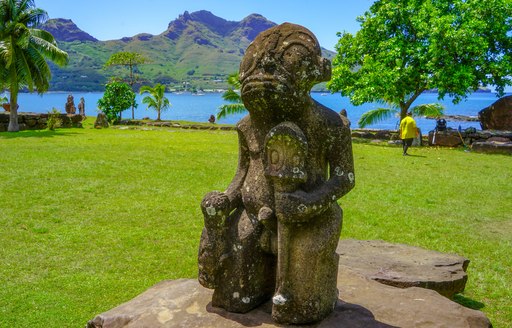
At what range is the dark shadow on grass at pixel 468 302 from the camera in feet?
19.5

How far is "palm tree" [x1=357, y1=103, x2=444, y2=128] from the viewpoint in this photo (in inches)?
985

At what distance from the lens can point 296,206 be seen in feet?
11.2

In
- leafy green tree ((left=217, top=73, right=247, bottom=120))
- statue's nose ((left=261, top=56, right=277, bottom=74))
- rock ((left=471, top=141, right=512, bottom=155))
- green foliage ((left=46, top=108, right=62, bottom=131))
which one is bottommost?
rock ((left=471, top=141, right=512, bottom=155))

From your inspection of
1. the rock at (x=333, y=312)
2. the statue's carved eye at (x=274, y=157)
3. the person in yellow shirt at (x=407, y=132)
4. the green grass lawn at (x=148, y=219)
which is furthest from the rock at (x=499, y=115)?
the statue's carved eye at (x=274, y=157)

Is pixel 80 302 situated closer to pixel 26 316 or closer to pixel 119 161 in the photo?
pixel 26 316

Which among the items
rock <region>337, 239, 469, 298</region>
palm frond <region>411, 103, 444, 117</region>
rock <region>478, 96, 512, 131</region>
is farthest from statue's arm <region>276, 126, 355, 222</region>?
palm frond <region>411, 103, 444, 117</region>

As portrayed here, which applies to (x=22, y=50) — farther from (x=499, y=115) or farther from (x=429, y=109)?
(x=499, y=115)

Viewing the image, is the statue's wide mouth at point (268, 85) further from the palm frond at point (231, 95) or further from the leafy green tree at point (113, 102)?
the leafy green tree at point (113, 102)

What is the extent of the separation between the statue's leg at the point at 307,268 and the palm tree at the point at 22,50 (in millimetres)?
22674

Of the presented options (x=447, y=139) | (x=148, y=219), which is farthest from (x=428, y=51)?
(x=148, y=219)

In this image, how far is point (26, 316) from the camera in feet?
17.4

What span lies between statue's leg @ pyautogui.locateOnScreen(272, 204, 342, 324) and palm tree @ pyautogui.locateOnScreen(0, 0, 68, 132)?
2267 centimetres

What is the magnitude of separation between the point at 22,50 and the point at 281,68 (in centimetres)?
2385

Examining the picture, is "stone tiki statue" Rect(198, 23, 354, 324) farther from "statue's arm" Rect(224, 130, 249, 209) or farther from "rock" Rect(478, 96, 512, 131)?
"rock" Rect(478, 96, 512, 131)
